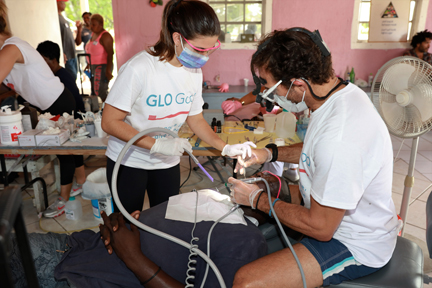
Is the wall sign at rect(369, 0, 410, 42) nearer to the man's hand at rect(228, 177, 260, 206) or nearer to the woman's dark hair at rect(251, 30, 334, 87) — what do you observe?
the woman's dark hair at rect(251, 30, 334, 87)

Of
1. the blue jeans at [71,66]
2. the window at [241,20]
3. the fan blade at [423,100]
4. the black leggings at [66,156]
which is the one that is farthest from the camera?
the blue jeans at [71,66]

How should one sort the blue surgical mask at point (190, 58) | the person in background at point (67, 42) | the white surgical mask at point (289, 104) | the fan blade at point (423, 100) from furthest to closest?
the person in background at point (67, 42)
the fan blade at point (423, 100)
the blue surgical mask at point (190, 58)
the white surgical mask at point (289, 104)

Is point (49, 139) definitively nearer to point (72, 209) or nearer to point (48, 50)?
point (72, 209)

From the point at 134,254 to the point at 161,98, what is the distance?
Answer: 0.71 metres

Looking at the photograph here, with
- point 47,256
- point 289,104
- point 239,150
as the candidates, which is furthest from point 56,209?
point 289,104

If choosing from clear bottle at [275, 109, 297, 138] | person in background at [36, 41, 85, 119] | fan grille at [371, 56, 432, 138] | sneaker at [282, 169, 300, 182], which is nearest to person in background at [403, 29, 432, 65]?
sneaker at [282, 169, 300, 182]

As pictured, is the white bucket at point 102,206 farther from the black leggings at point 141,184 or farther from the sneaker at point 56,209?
the black leggings at point 141,184

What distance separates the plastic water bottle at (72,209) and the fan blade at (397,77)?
7.72 ft

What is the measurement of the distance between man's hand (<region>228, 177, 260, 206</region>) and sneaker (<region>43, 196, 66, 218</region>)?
1913 millimetres

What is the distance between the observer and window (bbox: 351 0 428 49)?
5.15m

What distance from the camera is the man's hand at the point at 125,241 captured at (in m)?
1.24

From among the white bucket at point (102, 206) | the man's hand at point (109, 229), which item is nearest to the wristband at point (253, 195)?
the man's hand at point (109, 229)

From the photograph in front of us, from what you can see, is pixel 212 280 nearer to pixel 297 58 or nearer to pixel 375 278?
pixel 375 278

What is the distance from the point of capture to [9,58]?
2373mm
